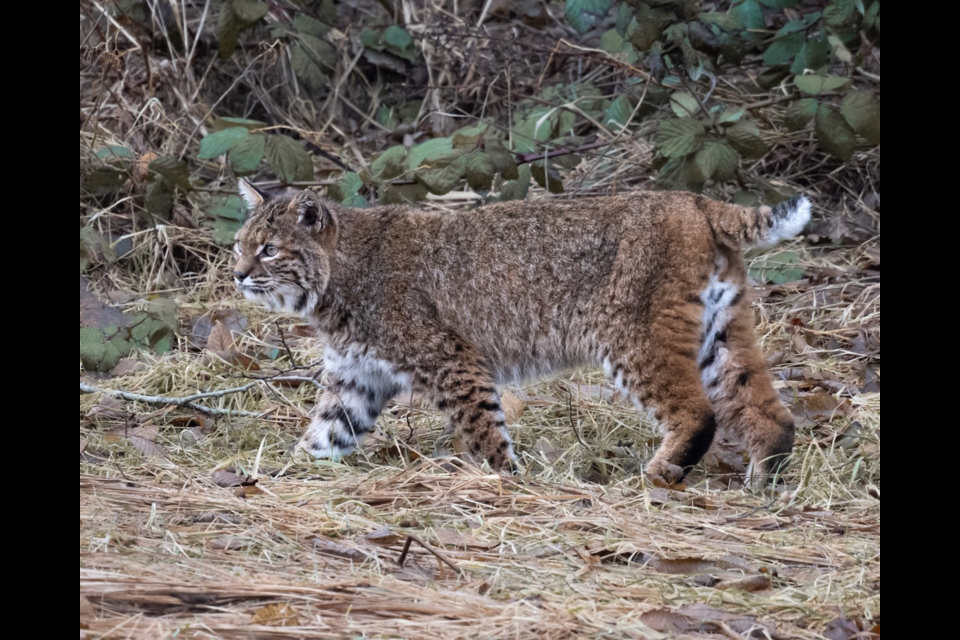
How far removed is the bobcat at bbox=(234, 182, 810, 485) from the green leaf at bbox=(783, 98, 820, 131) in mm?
1862

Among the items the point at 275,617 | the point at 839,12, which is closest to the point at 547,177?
the point at 839,12

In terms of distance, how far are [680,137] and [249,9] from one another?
322 cm

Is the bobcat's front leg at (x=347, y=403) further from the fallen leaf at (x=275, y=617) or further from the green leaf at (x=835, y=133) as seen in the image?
the green leaf at (x=835, y=133)

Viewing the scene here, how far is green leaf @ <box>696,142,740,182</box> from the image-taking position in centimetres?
623

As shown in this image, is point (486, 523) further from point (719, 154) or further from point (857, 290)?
point (857, 290)

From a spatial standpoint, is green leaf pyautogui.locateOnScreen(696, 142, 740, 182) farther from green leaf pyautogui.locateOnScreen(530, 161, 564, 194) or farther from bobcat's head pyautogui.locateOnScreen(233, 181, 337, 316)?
bobcat's head pyautogui.locateOnScreen(233, 181, 337, 316)

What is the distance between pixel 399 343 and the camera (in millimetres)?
5160

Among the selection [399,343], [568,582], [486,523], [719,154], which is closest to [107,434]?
[399,343]

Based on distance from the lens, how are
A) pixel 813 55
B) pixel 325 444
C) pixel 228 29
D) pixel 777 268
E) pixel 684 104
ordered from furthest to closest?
1. pixel 228 29
2. pixel 777 268
3. pixel 813 55
4. pixel 684 104
5. pixel 325 444

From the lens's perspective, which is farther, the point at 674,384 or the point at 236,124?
the point at 236,124

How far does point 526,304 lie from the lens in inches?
205

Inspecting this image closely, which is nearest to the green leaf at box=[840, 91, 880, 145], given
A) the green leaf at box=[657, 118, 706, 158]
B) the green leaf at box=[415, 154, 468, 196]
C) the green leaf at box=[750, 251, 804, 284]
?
the green leaf at box=[657, 118, 706, 158]

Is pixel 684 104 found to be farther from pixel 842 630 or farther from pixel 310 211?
pixel 842 630
